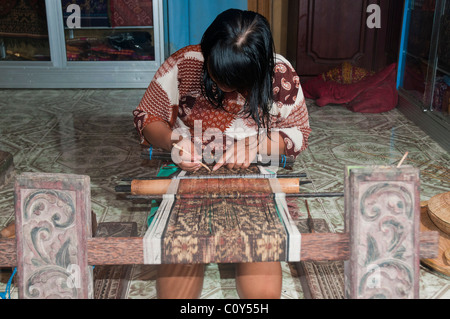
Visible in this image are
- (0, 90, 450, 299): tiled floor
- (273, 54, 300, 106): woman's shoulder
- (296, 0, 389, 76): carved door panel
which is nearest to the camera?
(273, 54, 300, 106): woman's shoulder

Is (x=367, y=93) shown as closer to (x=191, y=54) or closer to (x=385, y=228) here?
(x=191, y=54)

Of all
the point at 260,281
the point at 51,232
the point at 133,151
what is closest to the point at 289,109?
the point at 260,281

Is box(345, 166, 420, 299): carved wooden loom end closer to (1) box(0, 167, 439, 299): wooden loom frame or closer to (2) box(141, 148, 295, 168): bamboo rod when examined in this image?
(1) box(0, 167, 439, 299): wooden loom frame

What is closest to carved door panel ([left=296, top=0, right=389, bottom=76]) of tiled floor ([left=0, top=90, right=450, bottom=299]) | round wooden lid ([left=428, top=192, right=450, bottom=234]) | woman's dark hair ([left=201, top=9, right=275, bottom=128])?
tiled floor ([left=0, top=90, right=450, bottom=299])

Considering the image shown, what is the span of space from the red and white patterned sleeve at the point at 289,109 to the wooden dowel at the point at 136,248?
64cm

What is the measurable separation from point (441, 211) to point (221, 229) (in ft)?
3.83

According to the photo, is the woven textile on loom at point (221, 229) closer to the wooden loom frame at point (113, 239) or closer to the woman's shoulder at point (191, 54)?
the wooden loom frame at point (113, 239)

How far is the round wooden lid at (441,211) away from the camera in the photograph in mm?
1849

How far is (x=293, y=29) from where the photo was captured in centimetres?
512

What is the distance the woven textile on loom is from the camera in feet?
3.49

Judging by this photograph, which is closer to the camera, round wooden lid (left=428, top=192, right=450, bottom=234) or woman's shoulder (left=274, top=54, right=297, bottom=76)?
woman's shoulder (left=274, top=54, right=297, bottom=76)

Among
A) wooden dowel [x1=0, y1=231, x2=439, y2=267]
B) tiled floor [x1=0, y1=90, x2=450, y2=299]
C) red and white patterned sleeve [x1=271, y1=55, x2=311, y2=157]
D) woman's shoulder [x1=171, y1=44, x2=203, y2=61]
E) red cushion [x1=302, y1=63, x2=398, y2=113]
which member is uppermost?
woman's shoulder [x1=171, y1=44, x2=203, y2=61]

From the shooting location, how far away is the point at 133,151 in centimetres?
320

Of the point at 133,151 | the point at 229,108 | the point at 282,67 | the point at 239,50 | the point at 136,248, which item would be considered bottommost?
the point at 133,151
